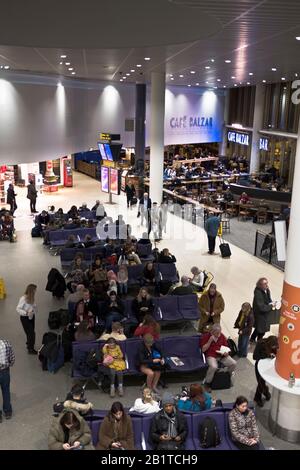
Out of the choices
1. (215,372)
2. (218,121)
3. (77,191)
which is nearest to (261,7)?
(215,372)

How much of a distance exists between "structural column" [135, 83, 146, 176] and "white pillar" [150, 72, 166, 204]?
16.8 feet

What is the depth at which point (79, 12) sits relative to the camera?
30.4ft

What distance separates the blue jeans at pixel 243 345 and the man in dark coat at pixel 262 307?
1.71ft

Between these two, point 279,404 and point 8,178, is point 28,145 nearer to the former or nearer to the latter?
point 8,178

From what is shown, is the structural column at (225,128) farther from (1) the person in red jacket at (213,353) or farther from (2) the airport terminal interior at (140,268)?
(1) the person in red jacket at (213,353)

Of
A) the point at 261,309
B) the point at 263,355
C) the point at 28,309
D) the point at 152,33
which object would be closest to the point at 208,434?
the point at 263,355

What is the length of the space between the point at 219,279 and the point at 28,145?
41.0 ft

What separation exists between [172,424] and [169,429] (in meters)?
0.07

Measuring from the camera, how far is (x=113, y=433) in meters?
6.25

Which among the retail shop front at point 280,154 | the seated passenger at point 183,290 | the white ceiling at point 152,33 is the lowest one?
the seated passenger at point 183,290

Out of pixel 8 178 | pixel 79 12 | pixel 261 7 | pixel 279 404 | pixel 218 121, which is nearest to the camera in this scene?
pixel 279 404

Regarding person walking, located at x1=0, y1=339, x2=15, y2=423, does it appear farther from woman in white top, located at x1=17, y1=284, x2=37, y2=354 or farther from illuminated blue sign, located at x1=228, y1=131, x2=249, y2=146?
illuminated blue sign, located at x1=228, y1=131, x2=249, y2=146

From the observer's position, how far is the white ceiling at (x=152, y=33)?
8398 mm

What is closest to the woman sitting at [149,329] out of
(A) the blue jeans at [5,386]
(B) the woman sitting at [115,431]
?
(A) the blue jeans at [5,386]
